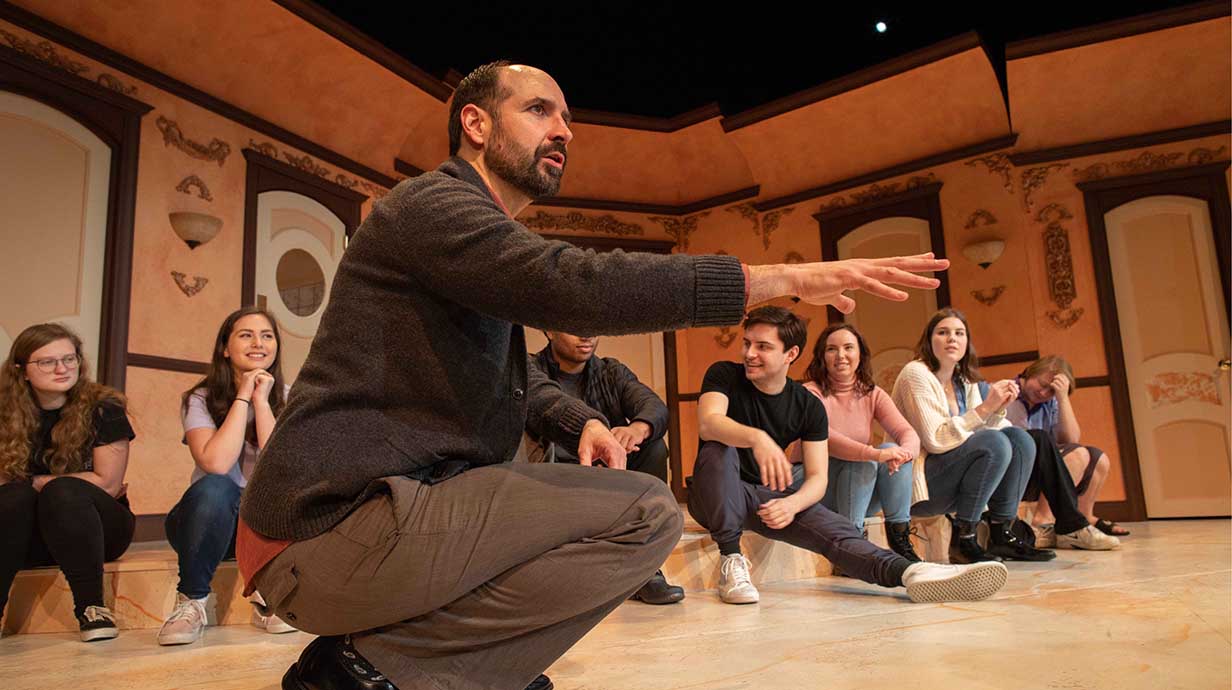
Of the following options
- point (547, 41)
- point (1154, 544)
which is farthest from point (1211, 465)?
point (547, 41)

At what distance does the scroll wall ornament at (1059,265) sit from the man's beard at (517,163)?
5861 mm

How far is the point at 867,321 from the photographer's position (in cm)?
696

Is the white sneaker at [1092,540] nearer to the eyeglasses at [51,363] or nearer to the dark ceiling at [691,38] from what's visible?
the dark ceiling at [691,38]

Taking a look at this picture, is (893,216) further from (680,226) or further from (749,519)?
(749,519)

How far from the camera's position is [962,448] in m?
3.33

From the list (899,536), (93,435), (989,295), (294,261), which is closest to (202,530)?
(93,435)

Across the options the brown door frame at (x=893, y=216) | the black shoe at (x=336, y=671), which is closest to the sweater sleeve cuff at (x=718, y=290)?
the black shoe at (x=336, y=671)

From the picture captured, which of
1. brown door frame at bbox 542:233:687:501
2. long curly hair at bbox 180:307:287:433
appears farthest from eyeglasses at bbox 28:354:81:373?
brown door frame at bbox 542:233:687:501

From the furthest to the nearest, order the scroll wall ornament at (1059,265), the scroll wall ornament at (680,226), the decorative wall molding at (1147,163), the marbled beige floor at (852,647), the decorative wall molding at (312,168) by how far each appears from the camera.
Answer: the scroll wall ornament at (680,226) → the scroll wall ornament at (1059,265) → the decorative wall molding at (1147,163) → the decorative wall molding at (312,168) → the marbled beige floor at (852,647)

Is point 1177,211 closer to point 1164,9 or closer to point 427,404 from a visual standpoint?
point 1164,9

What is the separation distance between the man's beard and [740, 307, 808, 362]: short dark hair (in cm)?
154

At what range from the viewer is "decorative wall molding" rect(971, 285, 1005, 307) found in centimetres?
628

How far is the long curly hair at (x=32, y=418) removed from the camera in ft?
8.12

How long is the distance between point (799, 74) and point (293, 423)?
7.11m
